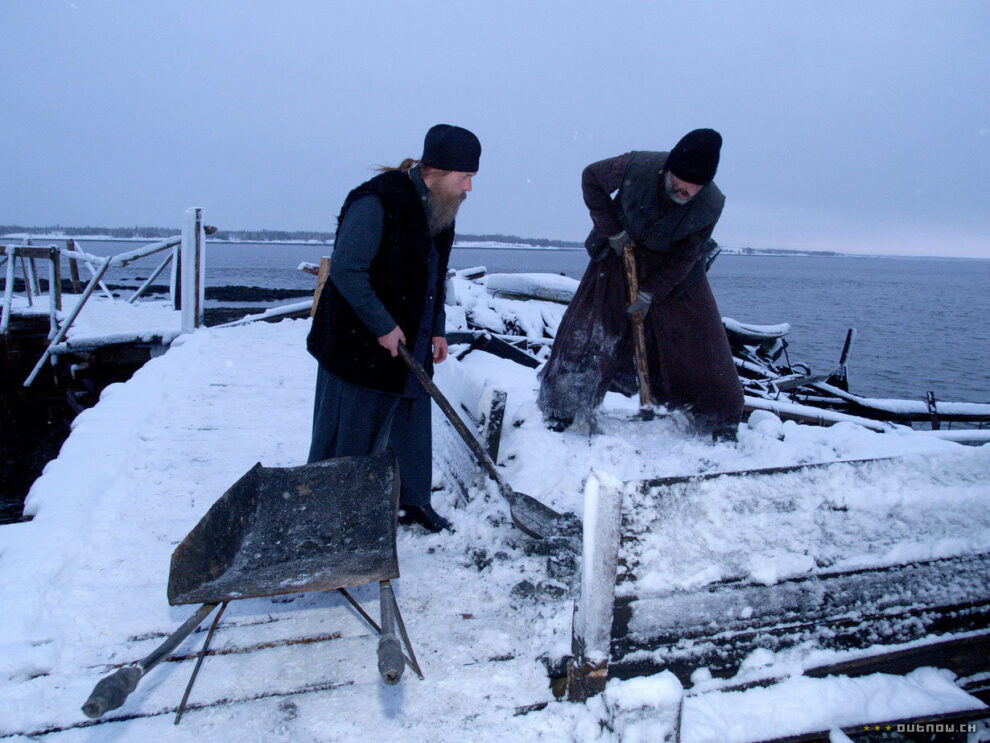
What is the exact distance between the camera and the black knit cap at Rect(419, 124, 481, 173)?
277cm

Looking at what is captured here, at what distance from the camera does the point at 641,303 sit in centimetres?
390

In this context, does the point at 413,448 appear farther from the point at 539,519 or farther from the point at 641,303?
the point at 641,303

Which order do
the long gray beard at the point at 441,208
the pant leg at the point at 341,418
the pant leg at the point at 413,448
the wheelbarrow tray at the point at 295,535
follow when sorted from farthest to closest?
the pant leg at the point at 413,448, the pant leg at the point at 341,418, the long gray beard at the point at 441,208, the wheelbarrow tray at the point at 295,535

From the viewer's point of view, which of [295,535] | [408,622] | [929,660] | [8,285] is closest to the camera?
[929,660]

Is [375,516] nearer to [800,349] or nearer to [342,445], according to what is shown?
[342,445]

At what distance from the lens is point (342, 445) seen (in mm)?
3062

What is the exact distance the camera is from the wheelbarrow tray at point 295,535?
81.8 inches

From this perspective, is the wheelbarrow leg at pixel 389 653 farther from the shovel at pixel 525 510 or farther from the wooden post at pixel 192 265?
the wooden post at pixel 192 265

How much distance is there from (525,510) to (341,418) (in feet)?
3.48

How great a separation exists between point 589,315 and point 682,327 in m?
0.62

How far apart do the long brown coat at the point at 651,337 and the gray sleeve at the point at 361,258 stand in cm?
170

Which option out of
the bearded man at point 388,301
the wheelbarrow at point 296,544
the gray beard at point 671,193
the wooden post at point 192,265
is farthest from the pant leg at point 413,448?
the wooden post at point 192,265

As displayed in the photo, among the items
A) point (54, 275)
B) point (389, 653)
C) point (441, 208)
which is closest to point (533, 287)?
point (54, 275)

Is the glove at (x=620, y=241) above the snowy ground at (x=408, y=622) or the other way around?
above
